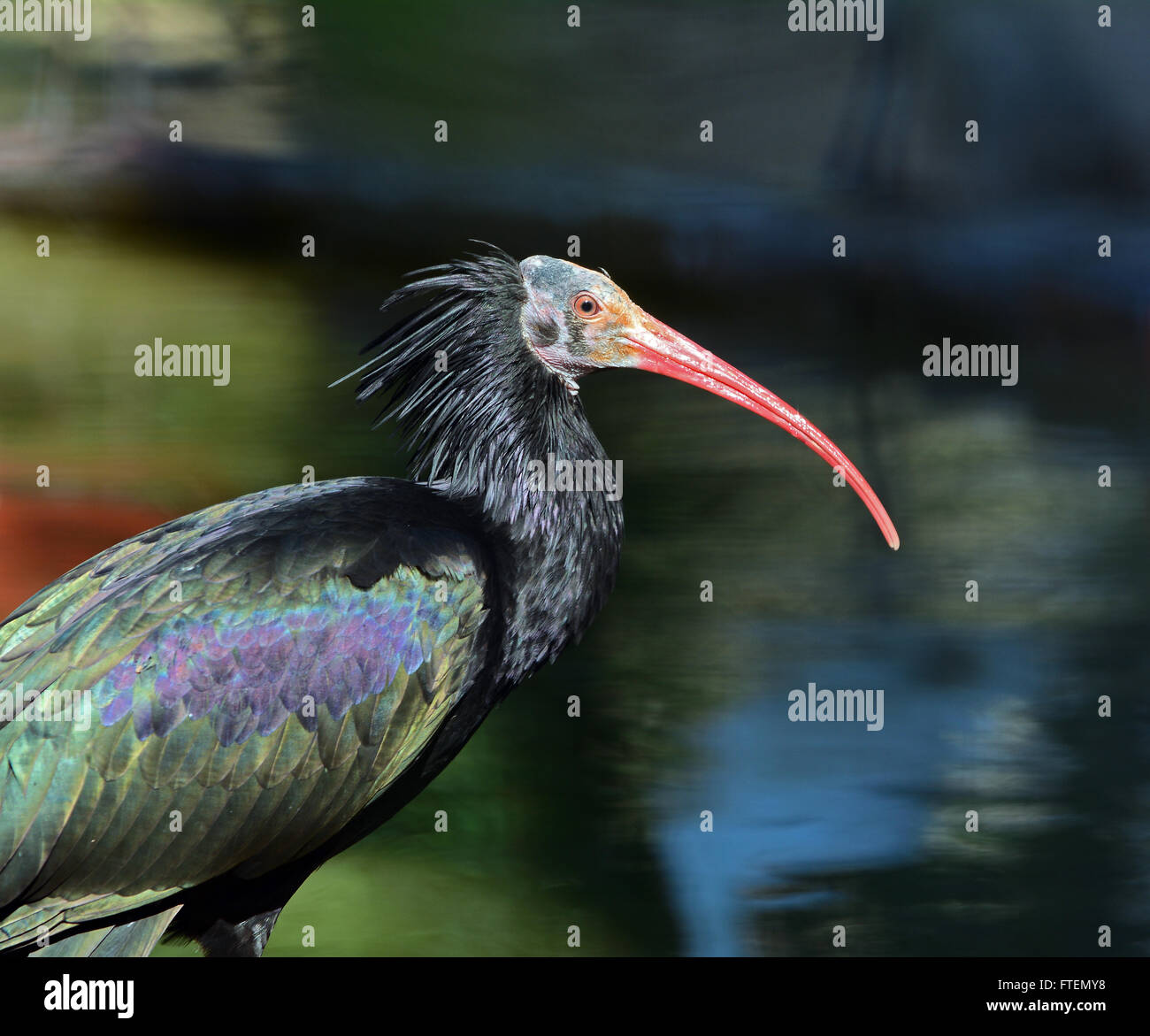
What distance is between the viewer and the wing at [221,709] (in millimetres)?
3086

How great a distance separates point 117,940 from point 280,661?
934 mm

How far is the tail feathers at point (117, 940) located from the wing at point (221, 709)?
0.08 metres

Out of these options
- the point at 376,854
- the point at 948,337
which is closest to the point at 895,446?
the point at 948,337

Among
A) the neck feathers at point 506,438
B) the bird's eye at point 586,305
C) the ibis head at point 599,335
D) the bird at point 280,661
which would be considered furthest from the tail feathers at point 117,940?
the bird's eye at point 586,305

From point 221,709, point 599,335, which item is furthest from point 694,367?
point 221,709

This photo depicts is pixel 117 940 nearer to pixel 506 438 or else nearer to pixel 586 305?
pixel 506 438

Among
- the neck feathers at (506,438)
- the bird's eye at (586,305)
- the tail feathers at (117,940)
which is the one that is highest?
the bird's eye at (586,305)

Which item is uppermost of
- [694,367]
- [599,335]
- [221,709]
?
[599,335]

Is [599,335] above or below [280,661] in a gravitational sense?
above

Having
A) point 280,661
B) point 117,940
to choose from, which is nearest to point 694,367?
point 280,661

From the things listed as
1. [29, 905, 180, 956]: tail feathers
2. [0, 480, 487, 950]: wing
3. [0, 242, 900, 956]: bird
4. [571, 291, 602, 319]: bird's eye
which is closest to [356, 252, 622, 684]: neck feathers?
[0, 242, 900, 956]: bird

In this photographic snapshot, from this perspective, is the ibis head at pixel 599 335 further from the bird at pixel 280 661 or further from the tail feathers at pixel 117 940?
the tail feathers at pixel 117 940

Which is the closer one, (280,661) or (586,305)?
(280,661)

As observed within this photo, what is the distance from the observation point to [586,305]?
145 inches
